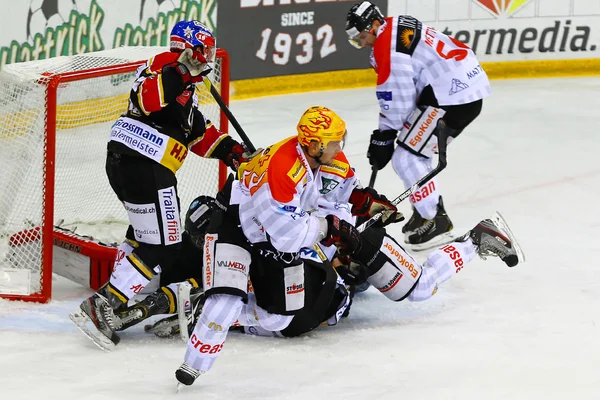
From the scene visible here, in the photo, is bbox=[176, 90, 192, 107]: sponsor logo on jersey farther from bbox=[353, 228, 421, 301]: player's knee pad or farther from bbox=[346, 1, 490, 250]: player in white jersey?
bbox=[346, 1, 490, 250]: player in white jersey

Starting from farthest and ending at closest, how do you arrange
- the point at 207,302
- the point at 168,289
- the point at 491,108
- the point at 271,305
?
A: the point at 491,108, the point at 168,289, the point at 271,305, the point at 207,302

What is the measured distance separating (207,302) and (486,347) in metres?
1.08

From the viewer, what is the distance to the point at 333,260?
423 centimetres

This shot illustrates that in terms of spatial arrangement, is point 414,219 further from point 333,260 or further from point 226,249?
point 226,249

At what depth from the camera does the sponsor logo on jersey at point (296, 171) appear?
3.47 meters

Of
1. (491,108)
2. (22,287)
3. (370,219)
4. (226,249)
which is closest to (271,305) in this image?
(226,249)

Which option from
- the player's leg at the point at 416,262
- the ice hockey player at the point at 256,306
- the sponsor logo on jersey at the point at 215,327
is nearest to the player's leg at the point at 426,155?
the player's leg at the point at 416,262

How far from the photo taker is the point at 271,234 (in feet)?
11.4

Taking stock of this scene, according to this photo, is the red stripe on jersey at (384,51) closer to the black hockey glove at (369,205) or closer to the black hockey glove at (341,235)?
the black hockey glove at (369,205)

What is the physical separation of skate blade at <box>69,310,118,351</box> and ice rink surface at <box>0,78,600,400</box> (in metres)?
0.04

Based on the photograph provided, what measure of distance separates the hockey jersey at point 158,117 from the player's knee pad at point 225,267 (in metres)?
0.50

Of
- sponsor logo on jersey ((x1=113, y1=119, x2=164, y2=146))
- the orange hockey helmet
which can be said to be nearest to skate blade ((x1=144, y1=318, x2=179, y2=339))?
sponsor logo on jersey ((x1=113, y1=119, x2=164, y2=146))

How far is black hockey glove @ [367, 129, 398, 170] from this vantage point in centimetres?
522

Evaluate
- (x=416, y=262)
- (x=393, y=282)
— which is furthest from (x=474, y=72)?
(x=393, y=282)
